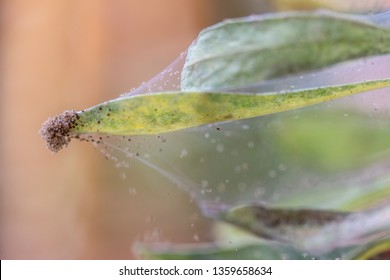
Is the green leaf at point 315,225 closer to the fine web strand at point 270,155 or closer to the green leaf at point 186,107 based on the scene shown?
the fine web strand at point 270,155

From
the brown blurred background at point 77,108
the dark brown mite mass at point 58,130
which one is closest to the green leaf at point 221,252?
the brown blurred background at point 77,108

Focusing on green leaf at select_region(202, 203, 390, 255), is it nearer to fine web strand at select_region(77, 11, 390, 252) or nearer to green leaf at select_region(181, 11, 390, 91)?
fine web strand at select_region(77, 11, 390, 252)

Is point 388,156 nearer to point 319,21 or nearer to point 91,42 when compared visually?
point 319,21

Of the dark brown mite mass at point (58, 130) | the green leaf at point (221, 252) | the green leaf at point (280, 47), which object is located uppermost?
the green leaf at point (280, 47)

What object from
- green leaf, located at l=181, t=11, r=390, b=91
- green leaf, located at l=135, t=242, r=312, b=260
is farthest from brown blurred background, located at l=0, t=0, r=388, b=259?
green leaf, located at l=181, t=11, r=390, b=91

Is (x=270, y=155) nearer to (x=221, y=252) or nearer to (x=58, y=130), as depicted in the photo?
(x=221, y=252)

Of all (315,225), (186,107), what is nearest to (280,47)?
(186,107)

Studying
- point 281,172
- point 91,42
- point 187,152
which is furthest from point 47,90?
point 281,172
